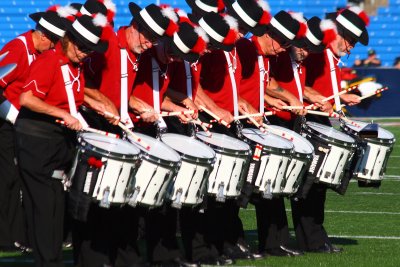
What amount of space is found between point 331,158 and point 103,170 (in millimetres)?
2483

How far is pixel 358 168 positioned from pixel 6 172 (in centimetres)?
267

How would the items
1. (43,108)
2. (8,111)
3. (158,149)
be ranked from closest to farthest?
(43,108)
(158,149)
(8,111)

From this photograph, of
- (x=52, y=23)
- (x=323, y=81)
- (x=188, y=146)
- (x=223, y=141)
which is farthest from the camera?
(x=323, y=81)

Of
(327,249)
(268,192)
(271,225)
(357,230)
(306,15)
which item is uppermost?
(268,192)

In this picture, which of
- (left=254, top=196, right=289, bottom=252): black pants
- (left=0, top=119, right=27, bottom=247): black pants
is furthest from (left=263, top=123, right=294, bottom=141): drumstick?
(left=0, top=119, right=27, bottom=247): black pants

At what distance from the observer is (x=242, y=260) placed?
9.32 meters

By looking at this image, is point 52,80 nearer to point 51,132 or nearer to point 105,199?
point 51,132

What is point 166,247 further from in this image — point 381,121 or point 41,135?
point 381,121

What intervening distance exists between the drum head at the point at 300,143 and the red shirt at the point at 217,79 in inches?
18.9

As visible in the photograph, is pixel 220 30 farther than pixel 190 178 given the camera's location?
Yes

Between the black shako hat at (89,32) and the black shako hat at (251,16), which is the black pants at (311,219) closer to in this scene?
the black shako hat at (251,16)

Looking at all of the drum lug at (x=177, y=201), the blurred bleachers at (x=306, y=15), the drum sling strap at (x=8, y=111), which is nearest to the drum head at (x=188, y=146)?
the drum lug at (x=177, y=201)

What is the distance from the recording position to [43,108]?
7.32m

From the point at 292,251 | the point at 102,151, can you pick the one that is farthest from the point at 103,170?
the point at 292,251
